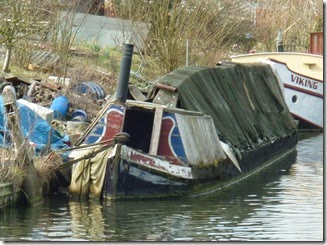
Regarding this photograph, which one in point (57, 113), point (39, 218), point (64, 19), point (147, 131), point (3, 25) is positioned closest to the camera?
point (39, 218)

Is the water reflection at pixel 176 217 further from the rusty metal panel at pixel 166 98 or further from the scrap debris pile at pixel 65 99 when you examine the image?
the scrap debris pile at pixel 65 99

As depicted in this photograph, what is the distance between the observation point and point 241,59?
32.8m

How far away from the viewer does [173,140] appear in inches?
702

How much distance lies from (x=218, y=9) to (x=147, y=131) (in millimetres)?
15645

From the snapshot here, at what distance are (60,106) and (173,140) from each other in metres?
4.63

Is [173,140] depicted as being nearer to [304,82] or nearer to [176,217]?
[176,217]

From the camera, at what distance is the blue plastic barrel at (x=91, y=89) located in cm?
2448

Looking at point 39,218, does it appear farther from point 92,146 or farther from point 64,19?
point 64,19

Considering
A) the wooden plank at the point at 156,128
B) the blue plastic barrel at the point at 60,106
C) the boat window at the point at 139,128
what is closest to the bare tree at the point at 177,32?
the blue plastic barrel at the point at 60,106

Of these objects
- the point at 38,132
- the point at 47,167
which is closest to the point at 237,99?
the point at 38,132

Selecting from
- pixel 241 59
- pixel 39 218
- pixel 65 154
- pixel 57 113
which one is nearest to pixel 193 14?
pixel 241 59

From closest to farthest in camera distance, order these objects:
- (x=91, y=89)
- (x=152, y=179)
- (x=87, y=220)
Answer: (x=87, y=220)
(x=152, y=179)
(x=91, y=89)

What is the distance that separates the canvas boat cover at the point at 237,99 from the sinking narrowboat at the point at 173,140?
0.11 ft

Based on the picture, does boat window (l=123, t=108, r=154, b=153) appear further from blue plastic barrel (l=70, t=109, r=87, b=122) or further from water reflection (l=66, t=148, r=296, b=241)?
blue plastic barrel (l=70, t=109, r=87, b=122)
